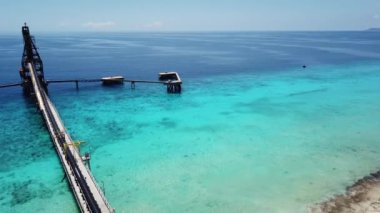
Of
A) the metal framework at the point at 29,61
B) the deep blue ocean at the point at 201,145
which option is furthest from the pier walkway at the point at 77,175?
the metal framework at the point at 29,61

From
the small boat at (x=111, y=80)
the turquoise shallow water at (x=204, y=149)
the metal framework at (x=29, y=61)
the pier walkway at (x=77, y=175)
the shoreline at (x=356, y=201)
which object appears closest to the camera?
the pier walkway at (x=77, y=175)

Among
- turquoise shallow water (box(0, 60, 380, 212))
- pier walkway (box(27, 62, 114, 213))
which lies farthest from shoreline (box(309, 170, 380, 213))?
pier walkway (box(27, 62, 114, 213))

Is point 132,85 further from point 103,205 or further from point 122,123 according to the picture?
point 103,205

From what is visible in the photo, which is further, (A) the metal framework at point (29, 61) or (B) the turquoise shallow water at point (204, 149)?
(A) the metal framework at point (29, 61)

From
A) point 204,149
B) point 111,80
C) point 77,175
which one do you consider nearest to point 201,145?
point 204,149

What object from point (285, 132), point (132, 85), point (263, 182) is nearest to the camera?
point (263, 182)

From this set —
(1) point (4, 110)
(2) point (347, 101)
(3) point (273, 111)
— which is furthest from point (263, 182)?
(1) point (4, 110)

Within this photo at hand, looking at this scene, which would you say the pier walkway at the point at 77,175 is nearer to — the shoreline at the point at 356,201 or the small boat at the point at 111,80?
the shoreline at the point at 356,201

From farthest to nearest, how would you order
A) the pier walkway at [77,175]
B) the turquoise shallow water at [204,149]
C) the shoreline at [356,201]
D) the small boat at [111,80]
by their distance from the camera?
the small boat at [111,80], the turquoise shallow water at [204,149], the shoreline at [356,201], the pier walkway at [77,175]
